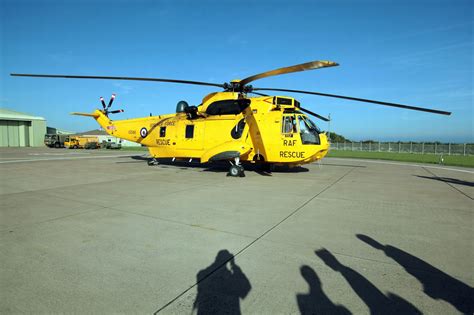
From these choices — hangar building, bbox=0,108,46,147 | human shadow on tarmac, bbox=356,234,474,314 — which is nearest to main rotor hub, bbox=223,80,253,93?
human shadow on tarmac, bbox=356,234,474,314

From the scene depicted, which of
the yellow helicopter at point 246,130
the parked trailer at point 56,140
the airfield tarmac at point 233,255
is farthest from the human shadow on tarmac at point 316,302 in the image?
the parked trailer at point 56,140

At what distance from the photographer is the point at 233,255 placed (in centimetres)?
377

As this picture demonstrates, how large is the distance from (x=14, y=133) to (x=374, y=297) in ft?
251

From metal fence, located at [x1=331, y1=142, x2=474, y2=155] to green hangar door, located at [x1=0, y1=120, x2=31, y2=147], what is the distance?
2764 inches

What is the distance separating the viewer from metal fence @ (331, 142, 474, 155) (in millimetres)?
39000

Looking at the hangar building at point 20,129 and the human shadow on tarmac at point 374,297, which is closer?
the human shadow on tarmac at point 374,297

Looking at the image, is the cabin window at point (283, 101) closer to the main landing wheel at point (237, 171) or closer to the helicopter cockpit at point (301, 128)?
the helicopter cockpit at point (301, 128)

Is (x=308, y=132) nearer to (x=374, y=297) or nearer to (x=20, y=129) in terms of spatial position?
(x=374, y=297)

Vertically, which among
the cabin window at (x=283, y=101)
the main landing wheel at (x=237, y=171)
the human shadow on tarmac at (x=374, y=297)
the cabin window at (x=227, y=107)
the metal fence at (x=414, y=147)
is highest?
the cabin window at (x=283, y=101)

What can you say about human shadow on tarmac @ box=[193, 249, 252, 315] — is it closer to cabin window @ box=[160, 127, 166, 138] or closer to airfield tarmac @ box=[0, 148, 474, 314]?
airfield tarmac @ box=[0, 148, 474, 314]

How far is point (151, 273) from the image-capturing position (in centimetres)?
326

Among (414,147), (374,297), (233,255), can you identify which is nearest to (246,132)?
(233,255)

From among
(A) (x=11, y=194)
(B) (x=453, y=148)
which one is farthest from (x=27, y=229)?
(B) (x=453, y=148)

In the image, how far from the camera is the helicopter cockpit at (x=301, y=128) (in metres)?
11.8
